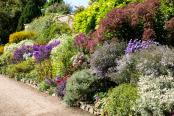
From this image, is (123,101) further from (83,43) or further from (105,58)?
(83,43)

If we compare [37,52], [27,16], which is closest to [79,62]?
[37,52]

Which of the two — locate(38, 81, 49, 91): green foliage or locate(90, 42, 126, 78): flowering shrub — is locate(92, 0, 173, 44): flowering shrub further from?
locate(38, 81, 49, 91): green foliage

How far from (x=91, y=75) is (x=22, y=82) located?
4.81m

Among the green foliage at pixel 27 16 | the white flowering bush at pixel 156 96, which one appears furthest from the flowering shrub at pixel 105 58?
the green foliage at pixel 27 16

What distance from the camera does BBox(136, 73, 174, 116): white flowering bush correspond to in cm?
331

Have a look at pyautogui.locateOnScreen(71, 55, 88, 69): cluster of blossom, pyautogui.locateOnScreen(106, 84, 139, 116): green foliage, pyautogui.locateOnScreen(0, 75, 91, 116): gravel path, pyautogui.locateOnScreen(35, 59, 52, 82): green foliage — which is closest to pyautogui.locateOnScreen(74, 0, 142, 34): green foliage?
pyautogui.locateOnScreen(71, 55, 88, 69): cluster of blossom

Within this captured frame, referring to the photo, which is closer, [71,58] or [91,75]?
[91,75]

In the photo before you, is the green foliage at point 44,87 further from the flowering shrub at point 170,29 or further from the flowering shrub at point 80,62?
the flowering shrub at point 170,29

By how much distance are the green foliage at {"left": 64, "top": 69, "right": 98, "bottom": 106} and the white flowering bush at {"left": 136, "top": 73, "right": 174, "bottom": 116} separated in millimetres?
1764

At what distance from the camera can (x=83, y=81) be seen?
17.7 ft

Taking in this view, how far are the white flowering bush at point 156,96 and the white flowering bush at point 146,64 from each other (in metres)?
0.20

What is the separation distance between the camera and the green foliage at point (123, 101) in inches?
151

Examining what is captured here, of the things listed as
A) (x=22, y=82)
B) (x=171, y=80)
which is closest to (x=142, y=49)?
(x=171, y=80)

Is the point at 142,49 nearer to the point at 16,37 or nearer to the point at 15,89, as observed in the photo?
the point at 15,89
